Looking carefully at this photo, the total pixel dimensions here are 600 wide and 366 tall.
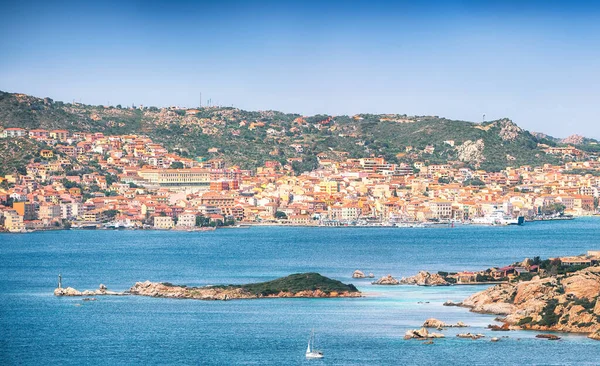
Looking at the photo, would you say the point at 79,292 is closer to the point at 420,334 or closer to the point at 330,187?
the point at 420,334

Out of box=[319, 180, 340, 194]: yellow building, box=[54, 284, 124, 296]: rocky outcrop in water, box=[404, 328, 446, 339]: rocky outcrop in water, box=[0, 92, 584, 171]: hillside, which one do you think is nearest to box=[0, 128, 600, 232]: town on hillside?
box=[319, 180, 340, 194]: yellow building

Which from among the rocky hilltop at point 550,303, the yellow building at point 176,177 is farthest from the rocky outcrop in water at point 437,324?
the yellow building at point 176,177

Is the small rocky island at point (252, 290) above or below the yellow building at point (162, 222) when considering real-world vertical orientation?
below

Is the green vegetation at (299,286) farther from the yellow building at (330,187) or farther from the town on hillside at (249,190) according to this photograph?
the yellow building at (330,187)

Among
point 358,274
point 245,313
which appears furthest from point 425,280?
point 245,313

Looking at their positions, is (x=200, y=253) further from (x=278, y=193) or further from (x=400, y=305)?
(x=278, y=193)
